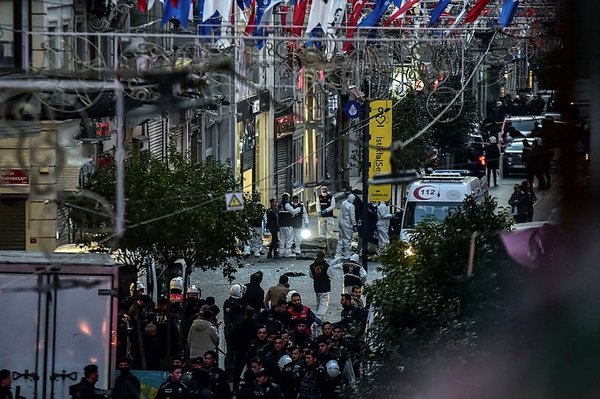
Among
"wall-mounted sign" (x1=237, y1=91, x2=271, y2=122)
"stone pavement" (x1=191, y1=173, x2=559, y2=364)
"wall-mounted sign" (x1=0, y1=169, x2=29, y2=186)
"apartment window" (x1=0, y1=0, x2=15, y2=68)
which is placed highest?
"apartment window" (x1=0, y1=0, x2=15, y2=68)

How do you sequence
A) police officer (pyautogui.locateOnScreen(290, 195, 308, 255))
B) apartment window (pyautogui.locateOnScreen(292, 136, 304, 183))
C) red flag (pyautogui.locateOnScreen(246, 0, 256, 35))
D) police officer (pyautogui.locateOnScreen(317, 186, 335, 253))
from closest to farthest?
red flag (pyautogui.locateOnScreen(246, 0, 256, 35)), police officer (pyautogui.locateOnScreen(290, 195, 308, 255)), police officer (pyautogui.locateOnScreen(317, 186, 335, 253)), apartment window (pyautogui.locateOnScreen(292, 136, 304, 183))

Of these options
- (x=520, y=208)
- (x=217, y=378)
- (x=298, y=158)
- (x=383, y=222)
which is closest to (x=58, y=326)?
(x=217, y=378)

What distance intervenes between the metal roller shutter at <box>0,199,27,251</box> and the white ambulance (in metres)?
8.70

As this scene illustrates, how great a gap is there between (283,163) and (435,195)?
16.5 meters

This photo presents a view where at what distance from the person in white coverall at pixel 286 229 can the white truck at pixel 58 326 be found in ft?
55.3

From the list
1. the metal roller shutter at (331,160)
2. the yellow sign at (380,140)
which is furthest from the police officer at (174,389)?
the metal roller shutter at (331,160)

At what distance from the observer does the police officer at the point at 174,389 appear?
48.9 ft

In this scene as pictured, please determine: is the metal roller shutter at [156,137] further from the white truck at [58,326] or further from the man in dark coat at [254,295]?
the white truck at [58,326]

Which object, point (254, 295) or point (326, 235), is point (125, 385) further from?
point (326, 235)

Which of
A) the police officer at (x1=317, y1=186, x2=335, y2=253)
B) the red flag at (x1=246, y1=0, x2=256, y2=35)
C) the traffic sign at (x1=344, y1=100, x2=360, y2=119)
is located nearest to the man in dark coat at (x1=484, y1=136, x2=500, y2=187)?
the police officer at (x1=317, y1=186, x2=335, y2=253)

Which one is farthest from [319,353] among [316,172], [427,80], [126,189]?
[316,172]

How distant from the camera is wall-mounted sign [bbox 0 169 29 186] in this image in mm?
23859

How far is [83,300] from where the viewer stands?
16.2m

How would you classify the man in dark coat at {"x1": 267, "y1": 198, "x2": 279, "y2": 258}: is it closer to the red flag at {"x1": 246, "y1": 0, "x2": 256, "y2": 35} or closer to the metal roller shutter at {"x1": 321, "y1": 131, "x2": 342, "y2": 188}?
the red flag at {"x1": 246, "y1": 0, "x2": 256, "y2": 35}
